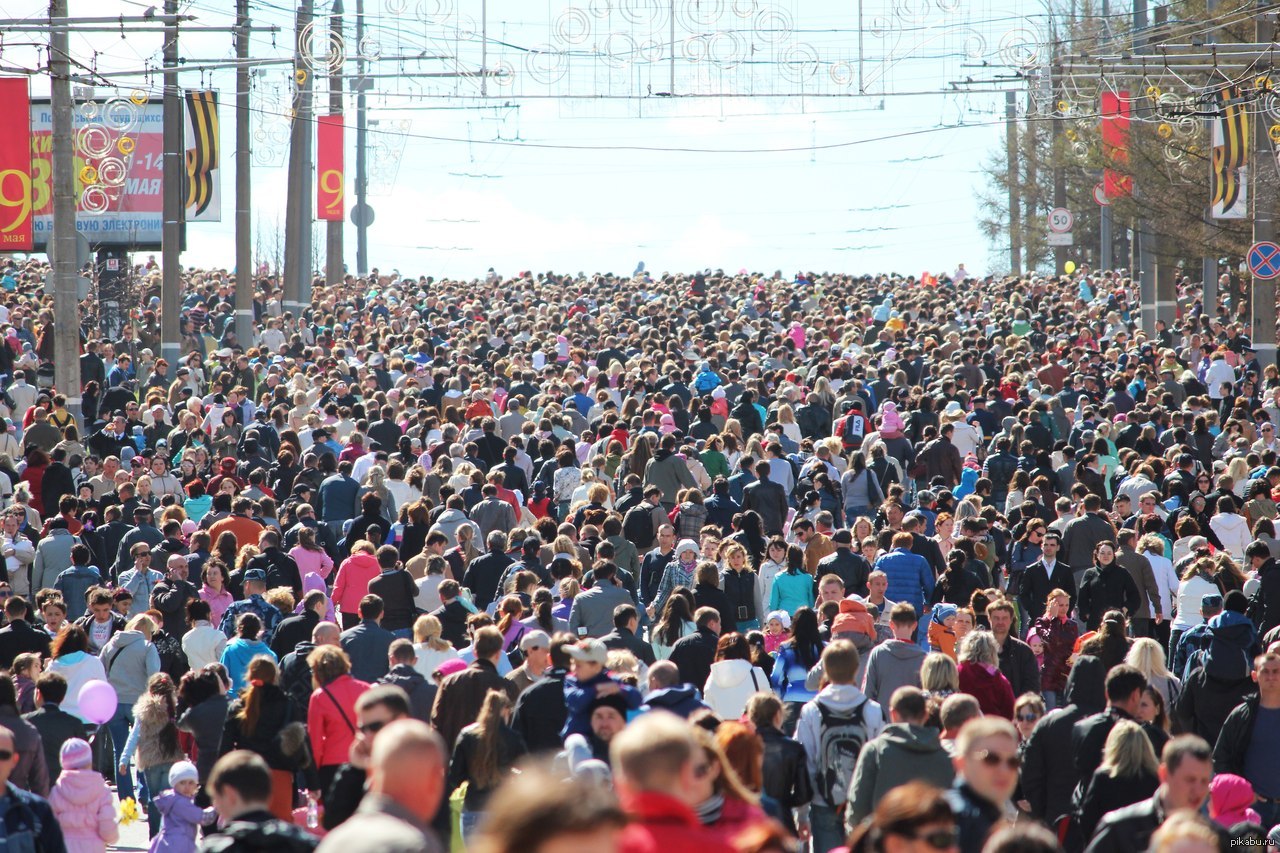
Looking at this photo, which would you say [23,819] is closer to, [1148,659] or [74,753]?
[74,753]

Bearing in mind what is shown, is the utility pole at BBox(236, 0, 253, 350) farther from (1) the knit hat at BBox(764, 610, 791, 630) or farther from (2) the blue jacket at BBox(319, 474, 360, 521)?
(1) the knit hat at BBox(764, 610, 791, 630)

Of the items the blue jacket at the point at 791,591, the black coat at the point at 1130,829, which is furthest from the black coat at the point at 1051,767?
the blue jacket at the point at 791,591

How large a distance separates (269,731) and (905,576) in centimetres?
568

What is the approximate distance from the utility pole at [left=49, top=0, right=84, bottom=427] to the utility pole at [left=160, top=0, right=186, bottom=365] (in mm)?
3992

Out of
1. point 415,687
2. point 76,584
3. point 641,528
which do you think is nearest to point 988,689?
point 415,687

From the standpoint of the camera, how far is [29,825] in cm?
733

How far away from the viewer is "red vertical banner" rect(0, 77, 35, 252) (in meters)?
26.1

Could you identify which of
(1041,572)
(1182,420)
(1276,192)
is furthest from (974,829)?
(1276,192)

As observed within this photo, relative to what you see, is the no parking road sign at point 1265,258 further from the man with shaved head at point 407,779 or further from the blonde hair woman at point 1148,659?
the man with shaved head at point 407,779

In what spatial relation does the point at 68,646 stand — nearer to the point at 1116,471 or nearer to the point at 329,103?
the point at 1116,471

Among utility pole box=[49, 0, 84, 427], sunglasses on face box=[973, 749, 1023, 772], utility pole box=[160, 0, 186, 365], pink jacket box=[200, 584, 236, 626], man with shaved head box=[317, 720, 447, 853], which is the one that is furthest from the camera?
utility pole box=[160, 0, 186, 365]

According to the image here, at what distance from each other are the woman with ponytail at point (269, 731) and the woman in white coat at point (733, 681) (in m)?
2.27

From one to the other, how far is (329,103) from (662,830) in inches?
1612

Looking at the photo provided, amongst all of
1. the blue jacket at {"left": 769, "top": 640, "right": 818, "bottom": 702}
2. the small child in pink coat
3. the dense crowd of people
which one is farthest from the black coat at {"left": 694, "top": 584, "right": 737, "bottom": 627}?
the small child in pink coat
